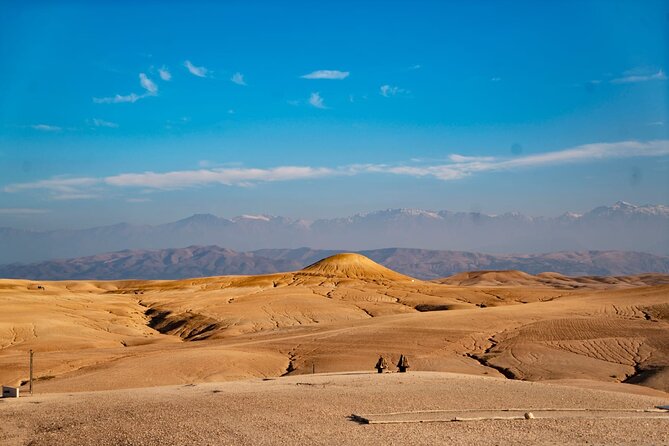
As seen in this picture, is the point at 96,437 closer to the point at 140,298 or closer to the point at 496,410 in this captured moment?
the point at 496,410

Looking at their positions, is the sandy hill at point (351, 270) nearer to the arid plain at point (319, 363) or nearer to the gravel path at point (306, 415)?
the arid plain at point (319, 363)

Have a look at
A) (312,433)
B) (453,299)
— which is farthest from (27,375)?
(453,299)

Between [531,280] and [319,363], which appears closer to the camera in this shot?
[319,363]

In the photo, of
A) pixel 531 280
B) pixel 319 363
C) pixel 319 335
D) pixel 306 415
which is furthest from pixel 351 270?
pixel 306 415

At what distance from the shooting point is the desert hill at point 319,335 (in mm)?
37656

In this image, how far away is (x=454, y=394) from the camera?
25.4 m

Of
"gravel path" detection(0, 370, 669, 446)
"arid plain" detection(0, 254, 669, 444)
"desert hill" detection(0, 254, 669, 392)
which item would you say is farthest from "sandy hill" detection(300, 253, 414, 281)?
"gravel path" detection(0, 370, 669, 446)

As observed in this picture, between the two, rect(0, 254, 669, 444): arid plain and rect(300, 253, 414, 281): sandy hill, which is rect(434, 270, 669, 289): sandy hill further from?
rect(0, 254, 669, 444): arid plain

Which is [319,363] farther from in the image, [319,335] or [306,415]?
[306,415]

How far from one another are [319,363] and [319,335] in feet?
29.9

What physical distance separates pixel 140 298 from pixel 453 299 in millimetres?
41680

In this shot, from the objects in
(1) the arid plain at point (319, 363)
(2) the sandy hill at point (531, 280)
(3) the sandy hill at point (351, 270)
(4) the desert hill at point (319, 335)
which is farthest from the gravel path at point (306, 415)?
(2) the sandy hill at point (531, 280)

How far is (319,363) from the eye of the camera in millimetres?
39719

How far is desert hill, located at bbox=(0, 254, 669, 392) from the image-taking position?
3766 centimetres
